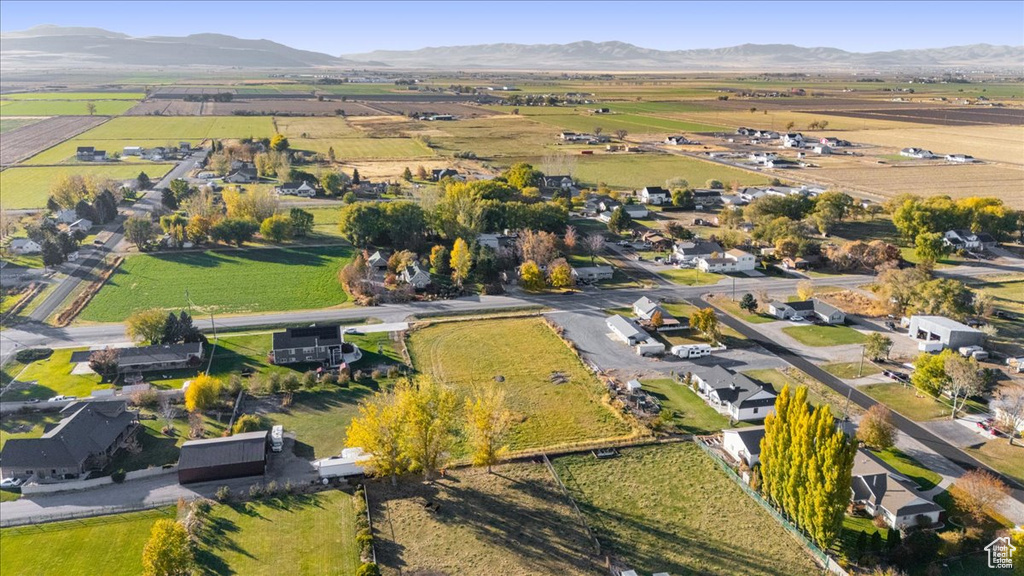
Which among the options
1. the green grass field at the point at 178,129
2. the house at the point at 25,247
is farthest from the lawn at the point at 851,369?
the green grass field at the point at 178,129

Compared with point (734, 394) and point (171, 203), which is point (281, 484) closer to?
point (734, 394)

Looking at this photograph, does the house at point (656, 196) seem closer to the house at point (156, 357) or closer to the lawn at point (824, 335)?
the lawn at point (824, 335)

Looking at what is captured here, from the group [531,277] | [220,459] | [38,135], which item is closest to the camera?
[220,459]

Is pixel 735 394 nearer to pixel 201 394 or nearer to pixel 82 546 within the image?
pixel 201 394

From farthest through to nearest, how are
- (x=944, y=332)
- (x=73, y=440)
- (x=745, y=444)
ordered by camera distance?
(x=944, y=332) → (x=745, y=444) → (x=73, y=440)

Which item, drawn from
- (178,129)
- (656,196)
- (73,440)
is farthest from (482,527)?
(178,129)

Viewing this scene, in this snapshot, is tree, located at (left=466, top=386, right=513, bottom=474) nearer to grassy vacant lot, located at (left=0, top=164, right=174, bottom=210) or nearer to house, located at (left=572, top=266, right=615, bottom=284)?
house, located at (left=572, top=266, right=615, bottom=284)

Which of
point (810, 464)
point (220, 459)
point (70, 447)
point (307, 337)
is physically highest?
point (810, 464)
